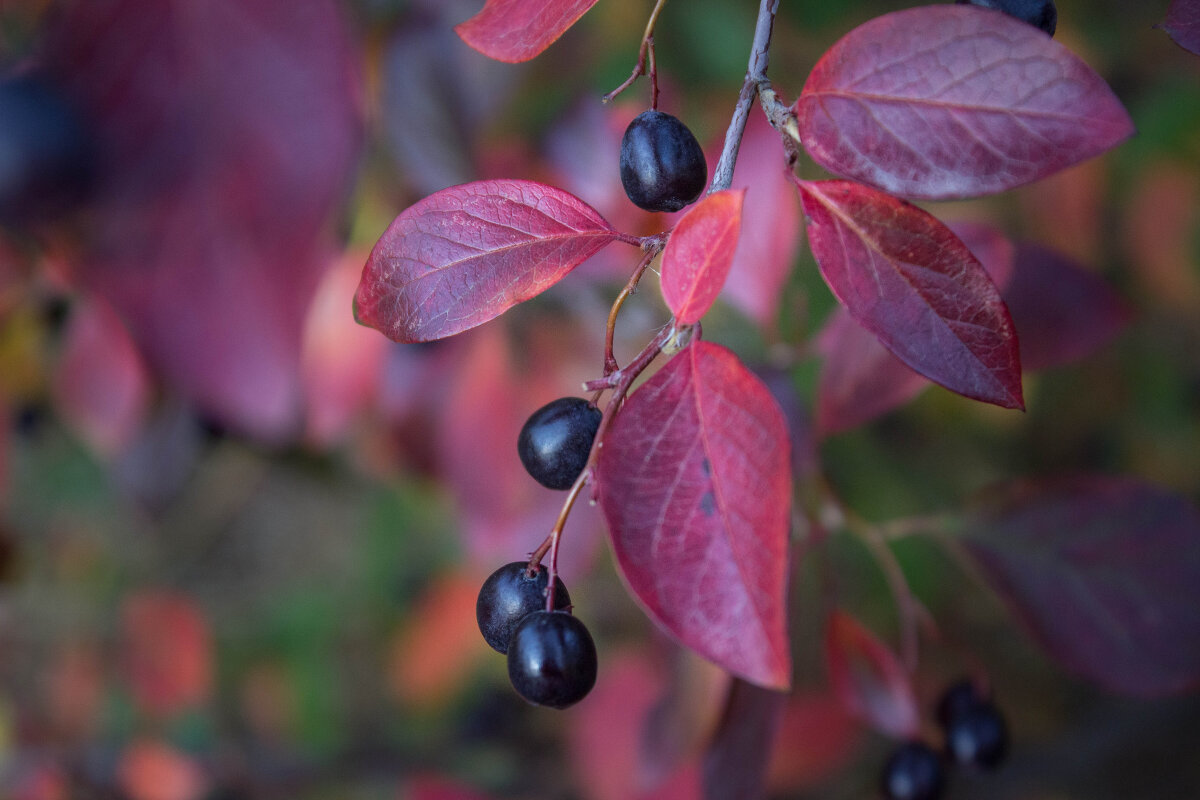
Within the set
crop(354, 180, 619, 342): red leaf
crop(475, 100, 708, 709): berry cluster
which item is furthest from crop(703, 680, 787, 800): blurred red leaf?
crop(354, 180, 619, 342): red leaf

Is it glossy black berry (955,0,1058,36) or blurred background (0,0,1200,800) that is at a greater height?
glossy black berry (955,0,1058,36)

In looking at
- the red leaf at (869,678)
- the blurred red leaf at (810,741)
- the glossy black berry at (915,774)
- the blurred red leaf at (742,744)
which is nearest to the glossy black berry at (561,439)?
the blurred red leaf at (742,744)

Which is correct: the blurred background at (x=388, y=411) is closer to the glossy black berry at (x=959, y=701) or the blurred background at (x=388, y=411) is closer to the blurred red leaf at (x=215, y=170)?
the blurred red leaf at (x=215, y=170)

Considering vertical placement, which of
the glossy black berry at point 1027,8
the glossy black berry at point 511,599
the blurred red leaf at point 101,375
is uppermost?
the glossy black berry at point 1027,8

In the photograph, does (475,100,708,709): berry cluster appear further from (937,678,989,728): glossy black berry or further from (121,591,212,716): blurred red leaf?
(121,591,212,716): blurred red leaf

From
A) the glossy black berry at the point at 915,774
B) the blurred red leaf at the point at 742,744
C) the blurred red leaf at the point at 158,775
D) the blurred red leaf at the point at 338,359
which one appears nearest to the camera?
the blurred red leaf at the point at 742,744

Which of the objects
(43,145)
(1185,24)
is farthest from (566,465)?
(43,145)
